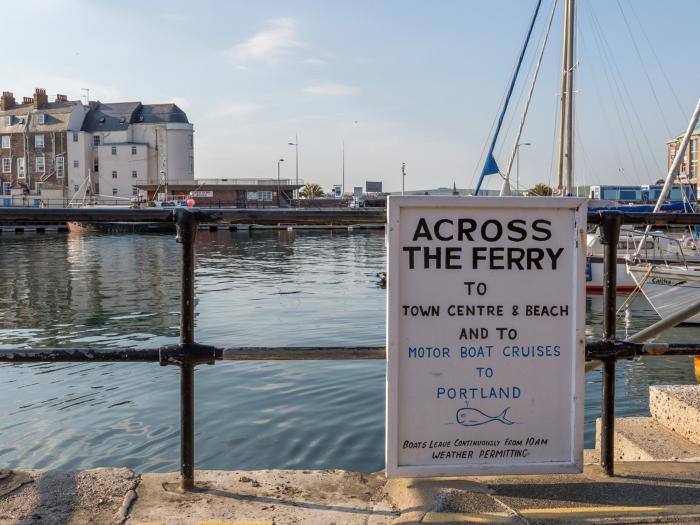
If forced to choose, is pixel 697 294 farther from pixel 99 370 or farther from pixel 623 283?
pixel 99 370

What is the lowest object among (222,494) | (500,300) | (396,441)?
(222,494)

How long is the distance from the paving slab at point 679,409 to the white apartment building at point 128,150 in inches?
4229

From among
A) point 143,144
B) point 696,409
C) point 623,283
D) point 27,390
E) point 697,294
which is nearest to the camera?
point 696,409

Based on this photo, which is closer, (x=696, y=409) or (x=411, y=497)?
(x=411, y=497)

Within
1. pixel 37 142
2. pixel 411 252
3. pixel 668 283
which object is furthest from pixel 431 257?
pixel 37 142

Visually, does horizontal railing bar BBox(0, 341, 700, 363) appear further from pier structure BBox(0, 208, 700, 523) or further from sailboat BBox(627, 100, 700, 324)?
sailboat BBox(627, 100, 700, 324)

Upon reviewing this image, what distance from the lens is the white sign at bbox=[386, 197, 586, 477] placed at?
11.2ft

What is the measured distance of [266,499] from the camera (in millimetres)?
3447

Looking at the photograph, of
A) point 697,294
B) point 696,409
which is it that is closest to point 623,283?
point 697,294

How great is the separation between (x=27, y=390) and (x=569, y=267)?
10739 mm

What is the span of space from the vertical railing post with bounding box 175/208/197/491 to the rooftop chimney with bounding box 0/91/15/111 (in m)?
120

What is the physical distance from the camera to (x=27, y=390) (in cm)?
1210

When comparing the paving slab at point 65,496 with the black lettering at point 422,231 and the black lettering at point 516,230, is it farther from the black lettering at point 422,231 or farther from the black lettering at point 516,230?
the black lettering at point 516,230

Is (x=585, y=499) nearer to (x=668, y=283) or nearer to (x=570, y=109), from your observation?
(x=668, y=283)
